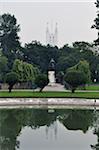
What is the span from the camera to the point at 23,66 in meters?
39.0

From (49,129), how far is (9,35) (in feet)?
140

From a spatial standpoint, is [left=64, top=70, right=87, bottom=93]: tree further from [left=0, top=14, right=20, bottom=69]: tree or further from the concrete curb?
[left=0, top=14, right=20, bottom=69]: tree

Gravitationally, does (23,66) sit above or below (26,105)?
above

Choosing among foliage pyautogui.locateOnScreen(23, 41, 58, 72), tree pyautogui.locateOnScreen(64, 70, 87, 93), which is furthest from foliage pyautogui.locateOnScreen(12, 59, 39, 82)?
foliage pyautogui.locateOnScreen(23, 41, 58, 72)

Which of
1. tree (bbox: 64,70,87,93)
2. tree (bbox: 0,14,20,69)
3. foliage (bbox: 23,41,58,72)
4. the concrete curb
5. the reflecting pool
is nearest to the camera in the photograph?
the reflecting pool

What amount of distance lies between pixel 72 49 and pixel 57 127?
46599 mm

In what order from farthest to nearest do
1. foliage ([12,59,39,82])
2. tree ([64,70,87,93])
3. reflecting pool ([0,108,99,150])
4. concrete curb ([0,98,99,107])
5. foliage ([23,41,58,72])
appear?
foliage ([23,41,58,72])
foliage ([12,59,39,82])
tree ([64,70,87,93])
concrete curb ([0,98,99,107])
reflecting pool ([0,108,99,150])

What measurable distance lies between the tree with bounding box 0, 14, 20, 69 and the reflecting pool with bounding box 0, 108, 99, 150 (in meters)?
36.2

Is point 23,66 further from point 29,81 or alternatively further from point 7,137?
point 7,137

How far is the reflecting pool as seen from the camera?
11515 mm

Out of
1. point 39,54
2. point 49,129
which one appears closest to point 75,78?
point 49,129

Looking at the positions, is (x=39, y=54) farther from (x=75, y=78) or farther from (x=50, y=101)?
(x=50, y=101)

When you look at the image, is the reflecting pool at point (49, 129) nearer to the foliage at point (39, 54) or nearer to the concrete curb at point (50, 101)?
the concrete curb at point (50, 101)

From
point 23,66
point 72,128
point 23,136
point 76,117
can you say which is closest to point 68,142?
point 23,136
